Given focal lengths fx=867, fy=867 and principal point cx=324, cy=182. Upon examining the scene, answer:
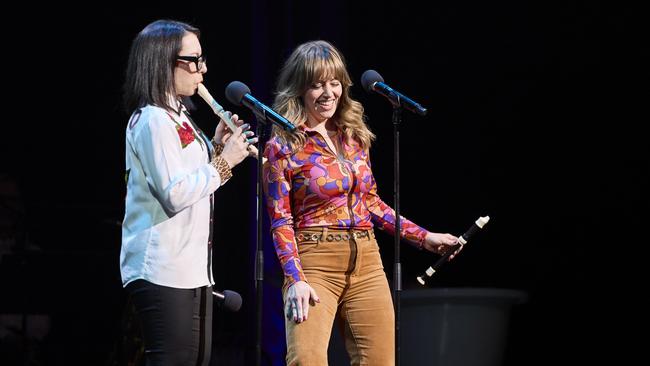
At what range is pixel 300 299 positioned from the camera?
7.84 feet

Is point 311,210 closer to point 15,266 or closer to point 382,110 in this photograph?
point 382,110

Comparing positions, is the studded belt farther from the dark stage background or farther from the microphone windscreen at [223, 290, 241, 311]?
the dark stage background

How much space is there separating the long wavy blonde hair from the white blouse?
0.49 meters

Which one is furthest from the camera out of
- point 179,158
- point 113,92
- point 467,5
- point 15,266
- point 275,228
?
point 113,92

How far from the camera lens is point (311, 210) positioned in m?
2.55

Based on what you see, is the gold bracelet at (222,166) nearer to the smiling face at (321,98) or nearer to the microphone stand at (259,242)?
the microphone stand at (259,242)

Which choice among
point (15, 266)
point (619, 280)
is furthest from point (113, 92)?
point (619, 280)

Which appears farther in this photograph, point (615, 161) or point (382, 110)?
point (382, 110)

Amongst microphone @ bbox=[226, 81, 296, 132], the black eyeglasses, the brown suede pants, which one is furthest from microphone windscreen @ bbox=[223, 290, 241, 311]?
the black eyeglasses

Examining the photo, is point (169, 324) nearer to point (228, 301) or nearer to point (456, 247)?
point (228, 301)

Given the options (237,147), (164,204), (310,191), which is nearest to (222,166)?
(237,147)

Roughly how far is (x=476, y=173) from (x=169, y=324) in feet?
8.97

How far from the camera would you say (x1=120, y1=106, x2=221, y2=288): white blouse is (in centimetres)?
209

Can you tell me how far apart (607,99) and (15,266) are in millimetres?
3288
